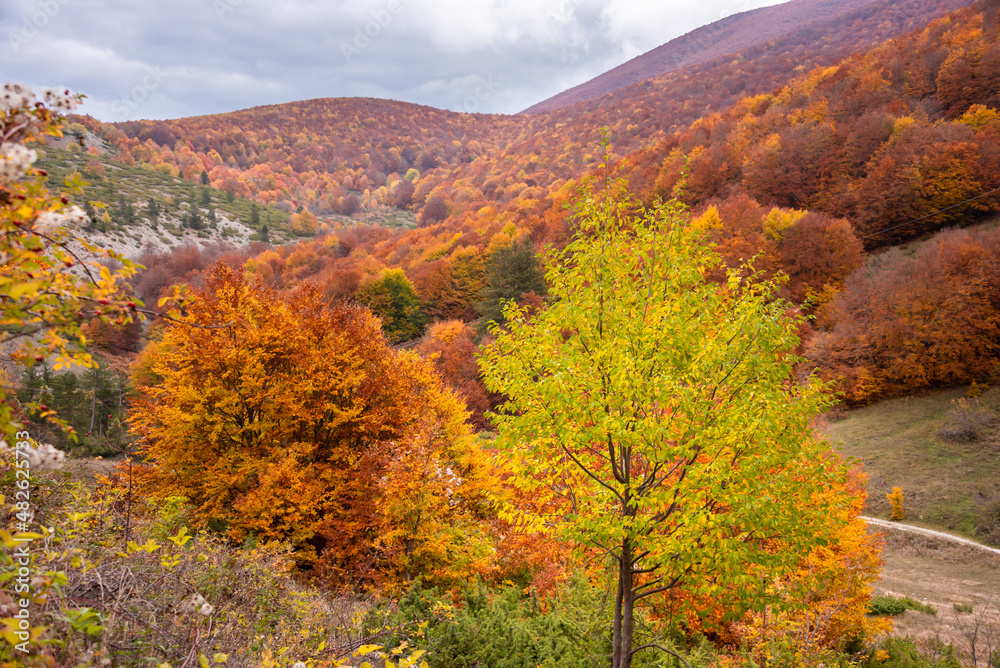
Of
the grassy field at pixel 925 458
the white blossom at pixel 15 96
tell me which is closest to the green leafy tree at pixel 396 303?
the grassy field at pixel 925 458

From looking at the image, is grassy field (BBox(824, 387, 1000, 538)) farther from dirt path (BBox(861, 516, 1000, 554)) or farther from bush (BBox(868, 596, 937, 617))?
bush (BBox(868, 596, 937, 617))

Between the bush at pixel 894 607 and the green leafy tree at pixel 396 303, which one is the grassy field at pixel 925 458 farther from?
the green leafy tree at pixel 396 303

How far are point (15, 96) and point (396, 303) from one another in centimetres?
5934

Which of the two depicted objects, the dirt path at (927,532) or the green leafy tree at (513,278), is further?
the green leafy tree at (513,278)

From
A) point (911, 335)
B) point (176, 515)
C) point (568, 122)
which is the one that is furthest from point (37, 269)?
point (568, 122)

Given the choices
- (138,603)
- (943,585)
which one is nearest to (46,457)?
(138,603)

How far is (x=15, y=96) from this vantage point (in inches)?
104

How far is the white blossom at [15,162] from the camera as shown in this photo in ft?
8.11

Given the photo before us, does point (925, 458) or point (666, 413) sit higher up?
point (666, 413)

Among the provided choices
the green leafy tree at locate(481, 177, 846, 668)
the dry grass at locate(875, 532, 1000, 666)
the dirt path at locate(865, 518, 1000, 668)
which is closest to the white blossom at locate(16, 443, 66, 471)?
the green leafy tree at locate(481, 177, 846, 668)

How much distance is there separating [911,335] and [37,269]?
45877 mm

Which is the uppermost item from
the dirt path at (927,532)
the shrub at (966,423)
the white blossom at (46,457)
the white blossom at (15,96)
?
Answer: the white blossom at (15,96)

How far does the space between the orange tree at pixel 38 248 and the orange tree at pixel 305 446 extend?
30.5ft

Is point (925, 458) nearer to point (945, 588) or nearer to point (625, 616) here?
point (945, 588)
